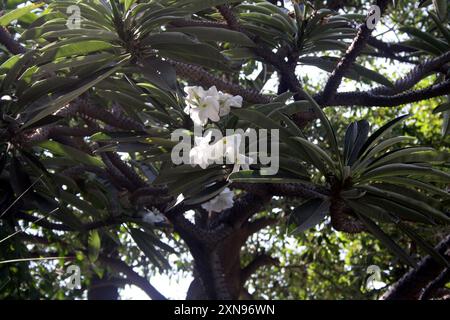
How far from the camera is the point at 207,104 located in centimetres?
178

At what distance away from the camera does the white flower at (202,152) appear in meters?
1.69

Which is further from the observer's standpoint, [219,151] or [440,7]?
[440,7]

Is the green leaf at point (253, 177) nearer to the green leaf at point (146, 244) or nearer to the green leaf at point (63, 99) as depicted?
the green leaf at point (63, 99)

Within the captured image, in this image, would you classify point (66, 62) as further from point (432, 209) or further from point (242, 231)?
point (242, 231)

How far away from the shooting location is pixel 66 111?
2.05 meters

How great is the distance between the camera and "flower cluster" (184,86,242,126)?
1.78 metres

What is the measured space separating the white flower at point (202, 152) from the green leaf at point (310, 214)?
254 mm

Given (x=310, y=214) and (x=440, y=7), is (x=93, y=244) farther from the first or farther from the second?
(x=440, y=7)

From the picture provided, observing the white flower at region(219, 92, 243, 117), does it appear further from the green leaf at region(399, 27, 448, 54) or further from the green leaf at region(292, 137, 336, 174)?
the green leaf at region(399, 27, 448, 54)

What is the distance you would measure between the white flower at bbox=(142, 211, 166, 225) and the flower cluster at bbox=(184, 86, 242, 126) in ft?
3.07

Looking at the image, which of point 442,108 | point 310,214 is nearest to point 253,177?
point 310,214

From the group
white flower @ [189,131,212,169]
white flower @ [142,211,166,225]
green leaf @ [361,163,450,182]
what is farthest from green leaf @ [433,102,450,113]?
white flower @ [142,211,166,225]

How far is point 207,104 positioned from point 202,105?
2 cm
